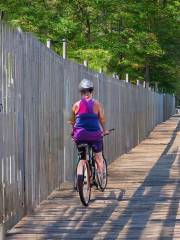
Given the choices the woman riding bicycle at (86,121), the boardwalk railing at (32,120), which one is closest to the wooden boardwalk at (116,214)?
the boardwalk railing at (32,120)

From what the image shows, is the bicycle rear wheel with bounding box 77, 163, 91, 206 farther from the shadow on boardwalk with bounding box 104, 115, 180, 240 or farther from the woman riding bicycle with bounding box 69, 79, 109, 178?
the shadow on boardwalk with bounding box 104, 115, 180, 240

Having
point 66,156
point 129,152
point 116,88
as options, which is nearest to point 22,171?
point 66,156

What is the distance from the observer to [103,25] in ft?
149

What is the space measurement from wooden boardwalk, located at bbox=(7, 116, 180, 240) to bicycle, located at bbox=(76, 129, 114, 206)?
142 mm

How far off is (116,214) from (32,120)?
5.46 ft

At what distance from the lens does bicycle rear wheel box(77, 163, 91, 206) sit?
10.8m

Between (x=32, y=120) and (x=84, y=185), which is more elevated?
(x=32, y=120)

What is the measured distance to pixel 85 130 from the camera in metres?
11.5

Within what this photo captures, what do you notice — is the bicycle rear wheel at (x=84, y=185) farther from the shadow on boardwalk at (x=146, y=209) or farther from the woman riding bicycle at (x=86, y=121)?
the shadow on boardwalk at (x=146, y=209)

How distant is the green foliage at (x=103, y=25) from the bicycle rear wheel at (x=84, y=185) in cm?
2088

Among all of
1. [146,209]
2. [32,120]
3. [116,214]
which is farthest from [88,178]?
[32,120]

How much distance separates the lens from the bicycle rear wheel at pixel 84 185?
10805mm

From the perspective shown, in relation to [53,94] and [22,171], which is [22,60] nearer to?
[22,171]

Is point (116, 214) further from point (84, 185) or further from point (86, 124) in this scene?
point (86, 124)
